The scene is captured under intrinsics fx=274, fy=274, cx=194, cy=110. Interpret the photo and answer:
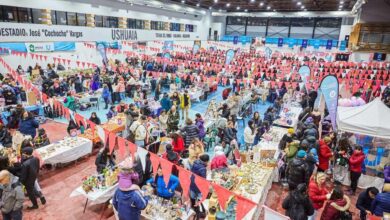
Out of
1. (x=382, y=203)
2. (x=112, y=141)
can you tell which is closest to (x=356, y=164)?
(x=382, y=203)

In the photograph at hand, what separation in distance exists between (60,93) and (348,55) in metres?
24.3

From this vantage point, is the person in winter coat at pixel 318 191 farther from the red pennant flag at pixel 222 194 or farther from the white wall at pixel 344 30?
the white wall at pixel 344 30

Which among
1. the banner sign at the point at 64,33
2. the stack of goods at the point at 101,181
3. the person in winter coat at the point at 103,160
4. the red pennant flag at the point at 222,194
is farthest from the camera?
the banner sign at the point at 64,33

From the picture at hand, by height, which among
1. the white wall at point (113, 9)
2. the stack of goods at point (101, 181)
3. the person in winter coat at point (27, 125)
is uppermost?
the white wall at point (113, 9)

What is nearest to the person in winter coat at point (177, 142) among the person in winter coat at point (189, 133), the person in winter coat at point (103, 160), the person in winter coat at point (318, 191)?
the person in winter coat at point (189, 133)

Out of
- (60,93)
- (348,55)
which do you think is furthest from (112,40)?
(348,55)

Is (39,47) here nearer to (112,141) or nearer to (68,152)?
(68,152)

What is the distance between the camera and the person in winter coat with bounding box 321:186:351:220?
386cm

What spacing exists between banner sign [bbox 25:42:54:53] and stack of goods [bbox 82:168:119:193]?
14.9 metres

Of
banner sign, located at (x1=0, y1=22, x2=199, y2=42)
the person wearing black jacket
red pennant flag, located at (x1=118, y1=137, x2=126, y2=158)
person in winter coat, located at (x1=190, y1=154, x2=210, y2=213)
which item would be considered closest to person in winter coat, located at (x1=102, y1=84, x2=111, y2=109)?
red pennant flag, located at (x1=118, y1=137, x2=126, y2=158)

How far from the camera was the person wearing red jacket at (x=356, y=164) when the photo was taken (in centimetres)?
592

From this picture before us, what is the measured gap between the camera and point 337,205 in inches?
152

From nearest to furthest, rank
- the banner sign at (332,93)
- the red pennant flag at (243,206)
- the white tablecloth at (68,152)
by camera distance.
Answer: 1. the red pennant flag at (243,206)
2. the white tablecloth at (68,152)
3. the banner sign at (332,93)

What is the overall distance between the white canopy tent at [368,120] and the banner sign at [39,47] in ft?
56.9
